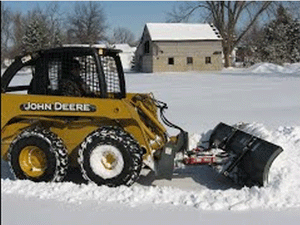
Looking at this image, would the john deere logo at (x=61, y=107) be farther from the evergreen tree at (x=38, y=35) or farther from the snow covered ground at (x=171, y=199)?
the evergreen tree at (x=38, y=35)

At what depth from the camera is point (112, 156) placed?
507cm

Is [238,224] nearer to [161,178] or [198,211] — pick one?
[198,211]

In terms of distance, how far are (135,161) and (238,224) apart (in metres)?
1.54

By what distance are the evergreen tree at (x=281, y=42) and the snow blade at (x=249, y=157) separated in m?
39.4

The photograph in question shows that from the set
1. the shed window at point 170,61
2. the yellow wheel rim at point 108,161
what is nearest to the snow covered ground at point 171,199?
the yellow wheel rim at point 108,161

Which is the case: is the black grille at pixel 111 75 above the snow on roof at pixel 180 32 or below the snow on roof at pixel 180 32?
below

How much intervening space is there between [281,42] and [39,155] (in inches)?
1699

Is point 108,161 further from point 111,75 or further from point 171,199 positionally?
point 111,75

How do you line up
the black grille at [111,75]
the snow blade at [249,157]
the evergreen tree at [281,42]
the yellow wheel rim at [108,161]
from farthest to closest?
the evergreen tree at [281,42] < the black grille at [111,75] < the yellow wheel rim at [108,161] < the snow blade at [249,157]

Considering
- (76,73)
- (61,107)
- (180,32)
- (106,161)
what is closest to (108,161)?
(106,161)

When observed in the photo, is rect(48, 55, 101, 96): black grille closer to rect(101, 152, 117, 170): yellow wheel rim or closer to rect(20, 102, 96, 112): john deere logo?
rect(20, 102, 96, 112): john deere logo

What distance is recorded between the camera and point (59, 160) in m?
5.05

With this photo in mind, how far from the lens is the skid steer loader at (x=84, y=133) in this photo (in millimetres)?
4984

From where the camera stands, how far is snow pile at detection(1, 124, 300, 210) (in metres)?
4.39
